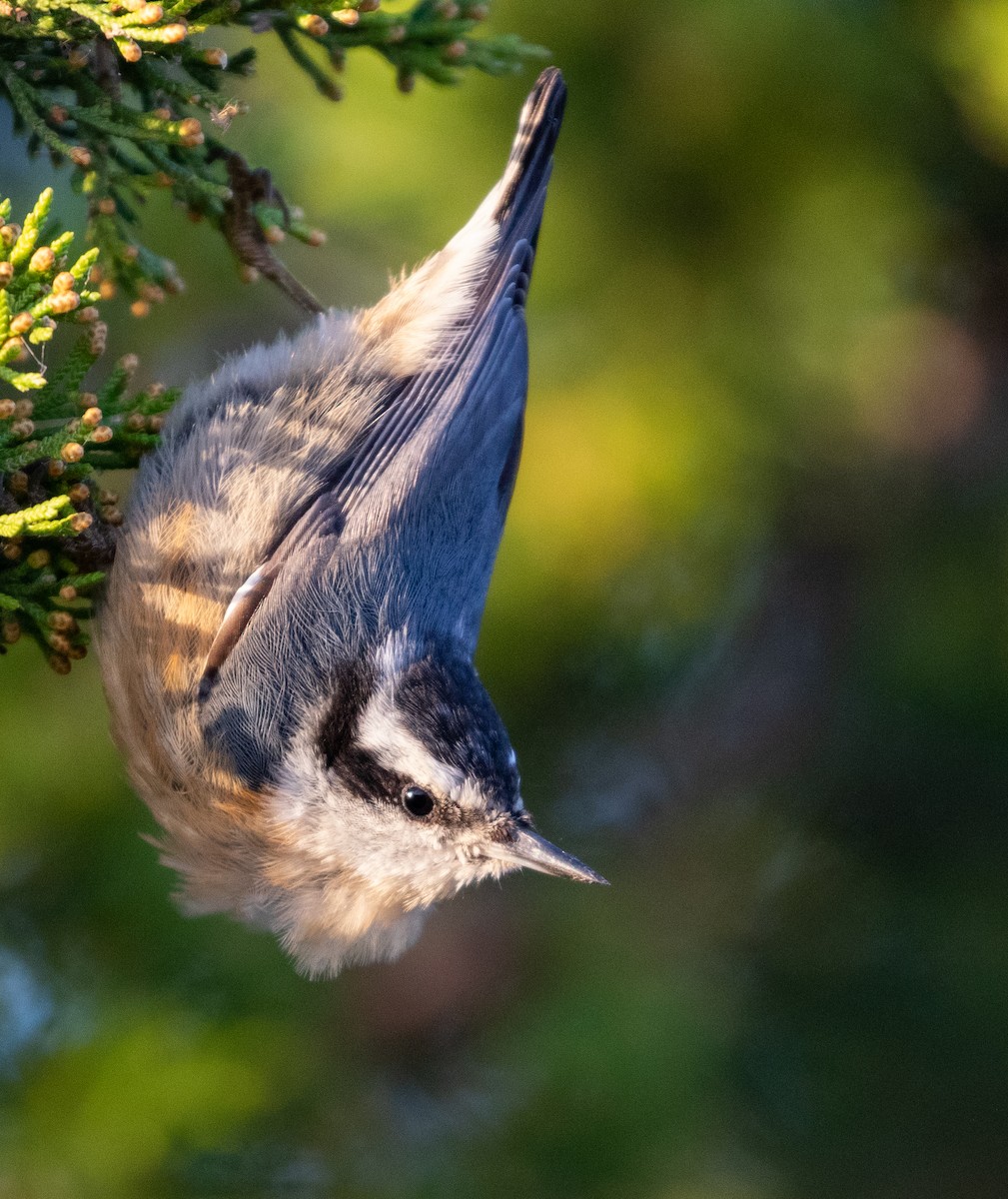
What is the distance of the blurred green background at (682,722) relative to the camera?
2201mm

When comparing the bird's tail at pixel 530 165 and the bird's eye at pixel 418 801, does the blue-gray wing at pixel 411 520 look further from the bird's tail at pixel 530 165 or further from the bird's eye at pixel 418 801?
the bird's eye at pixel 418 801

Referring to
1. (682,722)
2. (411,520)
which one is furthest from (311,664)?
(682,722)

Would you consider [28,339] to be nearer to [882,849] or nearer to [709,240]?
[709,240]

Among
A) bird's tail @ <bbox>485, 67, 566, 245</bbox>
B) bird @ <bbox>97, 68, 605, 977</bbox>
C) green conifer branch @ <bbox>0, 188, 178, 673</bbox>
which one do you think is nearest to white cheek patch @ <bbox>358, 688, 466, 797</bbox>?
bird @ <bbox>97, 68, 605, 977</bbox>

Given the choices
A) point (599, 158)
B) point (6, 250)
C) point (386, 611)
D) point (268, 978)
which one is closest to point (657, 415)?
point (599, 158)

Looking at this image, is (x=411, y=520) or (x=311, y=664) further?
(x=411, y=520)

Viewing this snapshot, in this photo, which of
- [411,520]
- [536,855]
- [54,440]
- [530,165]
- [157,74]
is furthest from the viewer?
[530,165]

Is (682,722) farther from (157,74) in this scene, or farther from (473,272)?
(157,74)

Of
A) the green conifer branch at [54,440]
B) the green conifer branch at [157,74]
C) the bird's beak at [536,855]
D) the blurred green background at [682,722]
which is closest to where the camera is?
the green conifer branch at [54,440]

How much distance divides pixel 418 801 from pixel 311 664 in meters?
0.26

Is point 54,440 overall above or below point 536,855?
above

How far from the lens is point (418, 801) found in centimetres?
193

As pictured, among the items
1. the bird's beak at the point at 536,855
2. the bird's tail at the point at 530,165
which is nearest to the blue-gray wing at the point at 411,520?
the bird's tail at the point at 530,165

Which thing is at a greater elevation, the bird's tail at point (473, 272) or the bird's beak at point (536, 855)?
the bird's tail at point (473, 272)
